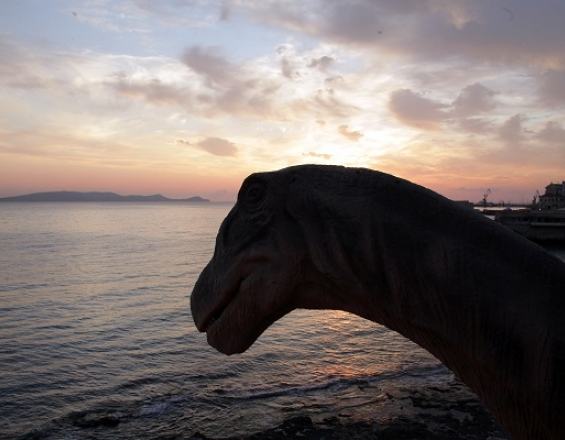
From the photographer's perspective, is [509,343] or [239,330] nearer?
[509,343]

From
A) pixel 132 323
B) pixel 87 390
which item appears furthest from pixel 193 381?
pixel 132 323

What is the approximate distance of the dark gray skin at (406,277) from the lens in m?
1.26

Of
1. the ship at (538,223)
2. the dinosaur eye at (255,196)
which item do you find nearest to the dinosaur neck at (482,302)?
the dinosaur eye at (255,196)

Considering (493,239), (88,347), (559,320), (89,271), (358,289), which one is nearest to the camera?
(559,320)

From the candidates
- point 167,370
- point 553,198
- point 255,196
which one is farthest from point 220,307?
point 553,198

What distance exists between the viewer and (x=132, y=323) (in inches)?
957

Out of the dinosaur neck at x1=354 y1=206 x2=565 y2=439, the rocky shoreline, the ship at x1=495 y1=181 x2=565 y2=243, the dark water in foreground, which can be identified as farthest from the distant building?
the dinosaur neck at x1=354 y1=206 x2=565 y2=439

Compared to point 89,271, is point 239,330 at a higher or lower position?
higher

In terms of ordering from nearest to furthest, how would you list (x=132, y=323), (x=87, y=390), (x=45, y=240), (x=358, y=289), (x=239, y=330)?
(x=358, y=289), (x=239, y=330), (x=87, y=390), (x=132, y=323), (x=45, y=240)

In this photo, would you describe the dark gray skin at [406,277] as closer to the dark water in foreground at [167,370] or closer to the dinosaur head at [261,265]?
the dinosaur head at [261,265]

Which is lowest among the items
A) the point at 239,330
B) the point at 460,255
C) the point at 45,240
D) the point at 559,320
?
the point at 45,240

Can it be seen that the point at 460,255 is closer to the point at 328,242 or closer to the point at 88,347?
the point at 328,242

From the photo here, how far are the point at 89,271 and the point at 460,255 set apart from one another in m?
46.2

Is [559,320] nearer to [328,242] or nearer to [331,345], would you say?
[328,242]
